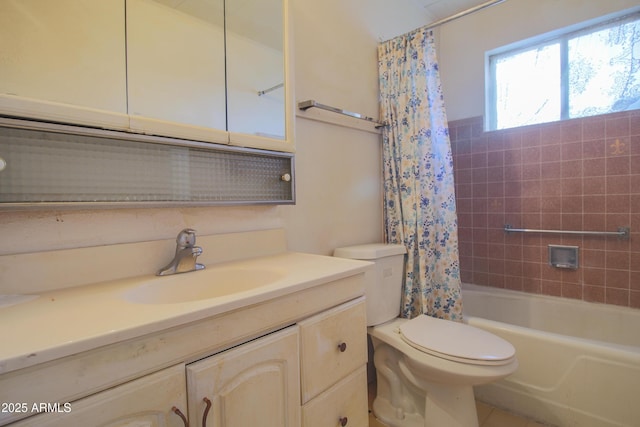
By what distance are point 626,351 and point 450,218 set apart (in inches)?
34.3

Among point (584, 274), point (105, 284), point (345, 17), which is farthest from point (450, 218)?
point (105, 284)

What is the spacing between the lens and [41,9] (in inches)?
30.9

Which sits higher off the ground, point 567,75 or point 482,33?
point 482,33

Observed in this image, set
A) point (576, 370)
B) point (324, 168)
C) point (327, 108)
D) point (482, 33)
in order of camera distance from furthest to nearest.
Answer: point (482, 33)
point (324, 168)
point (327, 108)
point (576, 370)

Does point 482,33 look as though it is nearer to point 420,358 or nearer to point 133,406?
point 420,358

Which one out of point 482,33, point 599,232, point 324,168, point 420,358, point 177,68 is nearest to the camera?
point 177,68

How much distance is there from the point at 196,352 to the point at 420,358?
93cm

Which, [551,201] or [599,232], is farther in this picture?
[551,201]

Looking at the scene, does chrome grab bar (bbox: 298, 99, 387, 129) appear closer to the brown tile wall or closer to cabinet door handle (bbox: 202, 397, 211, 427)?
the brown tile wall

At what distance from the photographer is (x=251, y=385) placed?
28.1 inches

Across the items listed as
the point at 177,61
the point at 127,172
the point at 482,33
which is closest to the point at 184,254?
the point at 127,172

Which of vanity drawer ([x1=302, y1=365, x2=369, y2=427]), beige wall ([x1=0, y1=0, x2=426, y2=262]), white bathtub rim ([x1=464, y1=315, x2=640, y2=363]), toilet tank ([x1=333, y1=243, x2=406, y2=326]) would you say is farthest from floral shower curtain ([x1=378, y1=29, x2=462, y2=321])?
vanity drawer ([x1=302, y1=365, x2=369, y2=427])

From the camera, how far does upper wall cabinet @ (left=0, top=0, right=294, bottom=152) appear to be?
760 millimetres

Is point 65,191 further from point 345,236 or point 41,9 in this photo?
point 345,236
